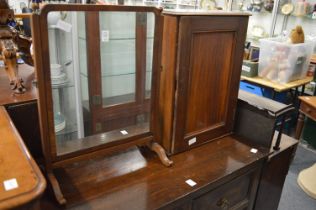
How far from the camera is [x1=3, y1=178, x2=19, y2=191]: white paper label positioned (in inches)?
21.0

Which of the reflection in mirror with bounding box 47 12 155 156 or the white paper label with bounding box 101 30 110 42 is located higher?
the white paper label with bounding box 101 30 110 42

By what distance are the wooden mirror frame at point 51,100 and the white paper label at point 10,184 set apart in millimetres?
246

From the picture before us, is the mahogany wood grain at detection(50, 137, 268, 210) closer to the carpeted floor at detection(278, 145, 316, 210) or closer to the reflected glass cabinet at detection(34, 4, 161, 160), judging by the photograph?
the reflected glass cabinet at detection(34, 4, 161, 160)

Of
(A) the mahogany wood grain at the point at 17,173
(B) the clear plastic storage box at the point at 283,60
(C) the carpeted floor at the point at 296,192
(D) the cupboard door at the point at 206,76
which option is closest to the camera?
(A) the mahogany wood grain at the point at 17,173

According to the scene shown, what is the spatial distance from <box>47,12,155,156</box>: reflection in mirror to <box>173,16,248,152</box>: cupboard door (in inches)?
4.8

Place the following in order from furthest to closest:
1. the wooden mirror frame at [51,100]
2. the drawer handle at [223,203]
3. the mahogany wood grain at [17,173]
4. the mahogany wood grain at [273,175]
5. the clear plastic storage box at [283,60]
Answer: the clear plastic storage box at [283,60] < the mahogany wood grain at [273,175] < the drawer handle at [223,203] < the wooden mirror frame at [51,100] < the mahogany wood grain at [17,173]

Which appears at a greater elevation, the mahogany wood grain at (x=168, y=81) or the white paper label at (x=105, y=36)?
the white paper label at (x=105, y=36)

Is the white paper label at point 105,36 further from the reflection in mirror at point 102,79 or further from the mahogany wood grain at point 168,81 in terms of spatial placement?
the mahogany wood grain at point 168,81

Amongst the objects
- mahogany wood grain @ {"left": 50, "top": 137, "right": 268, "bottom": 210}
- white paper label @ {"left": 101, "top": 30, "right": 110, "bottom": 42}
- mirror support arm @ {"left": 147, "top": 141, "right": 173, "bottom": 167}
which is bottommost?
mahogany wood grain @ {"left": 50, "top": 137, "right": 268, "bottom": 210}

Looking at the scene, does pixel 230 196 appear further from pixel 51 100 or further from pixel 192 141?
pixel 51 100

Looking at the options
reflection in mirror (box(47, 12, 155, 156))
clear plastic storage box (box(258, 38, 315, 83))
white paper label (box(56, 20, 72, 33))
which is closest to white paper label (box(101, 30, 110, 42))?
reflection in mirror (box(47, 12, 155, 156))

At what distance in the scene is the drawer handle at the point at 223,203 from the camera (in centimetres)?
105

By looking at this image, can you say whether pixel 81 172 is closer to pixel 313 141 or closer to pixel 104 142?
pixel 104 142

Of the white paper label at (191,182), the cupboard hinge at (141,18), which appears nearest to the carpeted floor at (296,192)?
the white paper label at (191,182)
